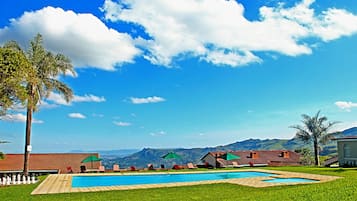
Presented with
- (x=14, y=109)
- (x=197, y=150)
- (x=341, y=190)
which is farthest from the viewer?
(x=197, y=150)

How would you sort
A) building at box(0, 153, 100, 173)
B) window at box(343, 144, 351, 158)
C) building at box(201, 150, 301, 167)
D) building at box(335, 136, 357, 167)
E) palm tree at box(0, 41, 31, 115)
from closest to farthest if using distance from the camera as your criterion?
palm tree at box(0, 41, 31, 115)
building at box(0, 153, 100, 173)
building at box(335, 136, 357, 167)
window at box(343, 144, 351, 158)
building at box(201, 150, 301, 167)

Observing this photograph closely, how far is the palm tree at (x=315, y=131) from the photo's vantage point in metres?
38.9

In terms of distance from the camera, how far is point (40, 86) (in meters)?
22.7

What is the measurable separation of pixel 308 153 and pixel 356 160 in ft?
62.2

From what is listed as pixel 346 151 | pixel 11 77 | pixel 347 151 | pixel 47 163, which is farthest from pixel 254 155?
pixel 11 77

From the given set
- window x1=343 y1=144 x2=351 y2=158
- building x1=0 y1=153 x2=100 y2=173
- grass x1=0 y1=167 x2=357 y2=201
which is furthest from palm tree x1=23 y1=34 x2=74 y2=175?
window x1=343 y1=144 x2=351 y2=158

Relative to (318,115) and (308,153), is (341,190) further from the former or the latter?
(308,153)

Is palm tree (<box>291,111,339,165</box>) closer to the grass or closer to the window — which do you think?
the window

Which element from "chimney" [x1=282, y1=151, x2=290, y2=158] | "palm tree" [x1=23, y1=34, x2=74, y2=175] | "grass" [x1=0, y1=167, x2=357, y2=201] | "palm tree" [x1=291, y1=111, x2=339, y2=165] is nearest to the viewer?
"grass" [x1=0, y1=167, x2=357, y2=201]

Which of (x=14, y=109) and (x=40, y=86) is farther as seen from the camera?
(x=40, y=86)

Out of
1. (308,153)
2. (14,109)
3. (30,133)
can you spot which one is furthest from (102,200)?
(308,153)

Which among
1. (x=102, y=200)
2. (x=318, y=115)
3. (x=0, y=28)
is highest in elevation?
(x=0, y=28)

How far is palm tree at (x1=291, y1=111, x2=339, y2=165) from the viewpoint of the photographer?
38875 mm

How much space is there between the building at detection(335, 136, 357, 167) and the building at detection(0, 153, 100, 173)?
71.4 feet
